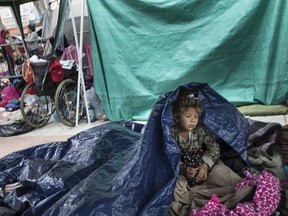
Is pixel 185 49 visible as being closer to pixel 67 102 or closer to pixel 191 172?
pixel 67 102

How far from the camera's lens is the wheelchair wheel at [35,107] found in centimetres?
479

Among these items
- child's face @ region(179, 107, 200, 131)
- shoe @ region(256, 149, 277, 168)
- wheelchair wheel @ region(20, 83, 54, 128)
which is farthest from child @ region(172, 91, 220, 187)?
wheelchair wheel @ region(20, 83, 54, 128)

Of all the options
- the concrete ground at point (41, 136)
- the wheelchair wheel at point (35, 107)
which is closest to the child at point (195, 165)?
the concrete ground at point (41, 136)

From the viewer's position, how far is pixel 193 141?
2.18m

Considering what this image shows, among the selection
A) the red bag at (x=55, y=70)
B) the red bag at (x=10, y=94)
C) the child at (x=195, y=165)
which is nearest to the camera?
the child at (x=195, y=165)

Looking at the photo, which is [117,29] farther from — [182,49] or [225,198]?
[225,198]

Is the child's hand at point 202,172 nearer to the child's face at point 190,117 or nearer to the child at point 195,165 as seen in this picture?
the child at point 195,165

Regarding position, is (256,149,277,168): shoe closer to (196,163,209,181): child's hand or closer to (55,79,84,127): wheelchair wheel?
(196,163,209,181): child's hand

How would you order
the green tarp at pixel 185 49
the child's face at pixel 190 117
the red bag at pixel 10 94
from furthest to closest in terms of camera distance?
1. the red bag at pixel 10 94
2. the green tarp at pixel 185 49
3. the child's face at pixel 190 117

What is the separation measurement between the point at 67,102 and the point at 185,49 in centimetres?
191

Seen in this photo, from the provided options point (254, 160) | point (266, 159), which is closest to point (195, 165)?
point (254, 160)

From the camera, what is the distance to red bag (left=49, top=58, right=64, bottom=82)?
178 inches

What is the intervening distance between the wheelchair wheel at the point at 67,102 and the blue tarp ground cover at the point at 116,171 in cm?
200

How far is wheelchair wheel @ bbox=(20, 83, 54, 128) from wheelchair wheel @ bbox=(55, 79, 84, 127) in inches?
14.9
